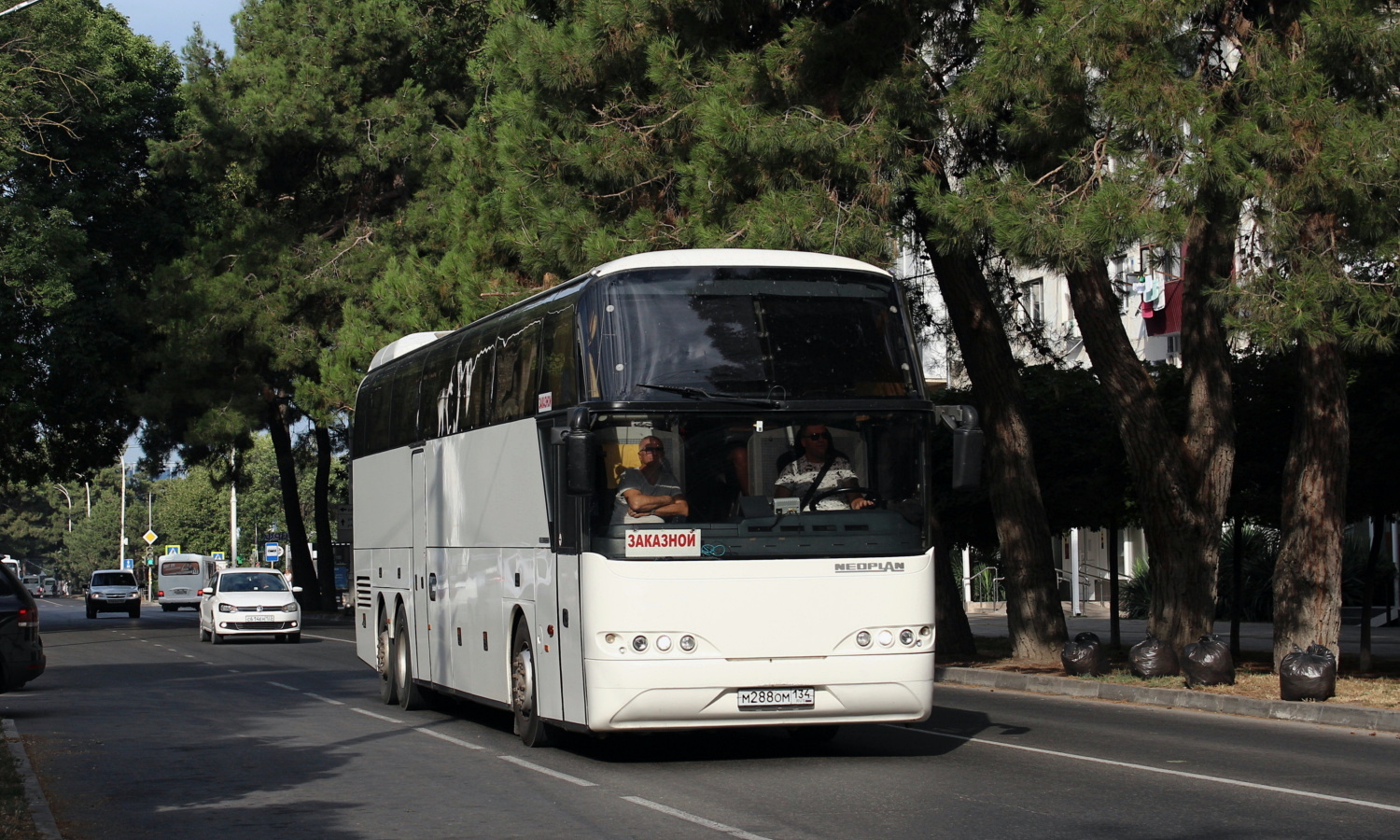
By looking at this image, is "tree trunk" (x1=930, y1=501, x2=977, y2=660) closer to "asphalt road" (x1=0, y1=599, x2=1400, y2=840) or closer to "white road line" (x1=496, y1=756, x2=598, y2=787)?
"asphalt road" (x1=0, y1=599, x2=1400, y2=840)

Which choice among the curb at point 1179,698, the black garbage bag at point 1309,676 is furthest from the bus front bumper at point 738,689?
the black garbage bag at point 1309,676

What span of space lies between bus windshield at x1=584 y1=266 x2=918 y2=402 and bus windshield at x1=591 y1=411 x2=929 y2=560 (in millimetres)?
229

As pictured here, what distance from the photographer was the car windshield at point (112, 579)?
62594 mm

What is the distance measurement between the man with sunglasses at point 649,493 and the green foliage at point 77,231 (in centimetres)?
2644

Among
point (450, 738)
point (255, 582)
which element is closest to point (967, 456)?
point (450, 738)

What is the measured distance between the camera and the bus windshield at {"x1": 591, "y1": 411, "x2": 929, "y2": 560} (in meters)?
11.8

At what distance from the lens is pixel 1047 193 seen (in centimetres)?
1638

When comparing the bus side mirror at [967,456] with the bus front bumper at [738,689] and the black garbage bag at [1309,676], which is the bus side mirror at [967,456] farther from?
the black garbage bag at [1309,676]

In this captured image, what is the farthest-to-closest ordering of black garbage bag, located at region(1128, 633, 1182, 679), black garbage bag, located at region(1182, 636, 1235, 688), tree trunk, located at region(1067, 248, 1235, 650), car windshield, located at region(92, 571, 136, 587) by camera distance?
car windshield, located at region(92, 571, 136, 587), tree trunk, located at region(1067, 248, 1235, 650), black garbage bag, located at region(1128, 633, 1182, 679), black garbage bag, located at region(1182, 636, 1235, 688)

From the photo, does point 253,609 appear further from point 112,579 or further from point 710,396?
point 112,579

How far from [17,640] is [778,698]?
28.4 ft

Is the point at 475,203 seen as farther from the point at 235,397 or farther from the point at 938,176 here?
the point at 235,397

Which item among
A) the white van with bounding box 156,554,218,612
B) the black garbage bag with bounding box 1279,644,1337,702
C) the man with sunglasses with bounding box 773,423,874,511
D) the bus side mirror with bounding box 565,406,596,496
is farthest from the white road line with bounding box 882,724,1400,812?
the white van with bounding box 156,554,218,612

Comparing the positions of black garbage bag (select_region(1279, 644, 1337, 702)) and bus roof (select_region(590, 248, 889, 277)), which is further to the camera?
black garbage bag (select_region(1279, 644, 1337, 702))
